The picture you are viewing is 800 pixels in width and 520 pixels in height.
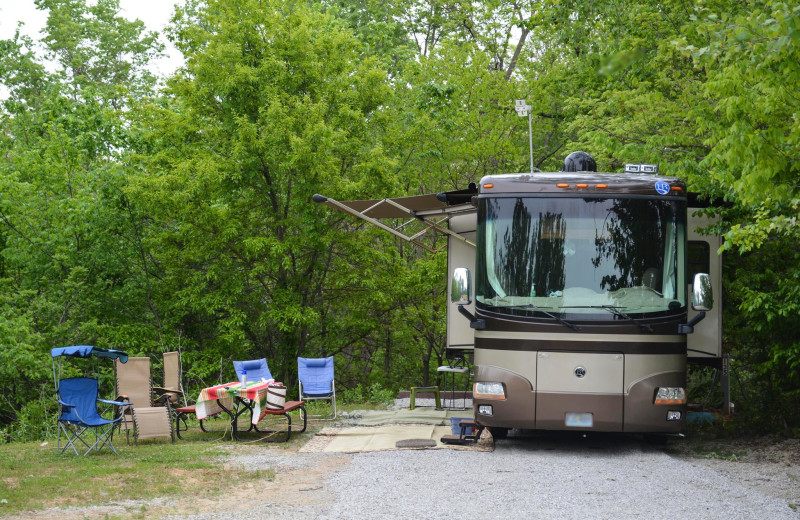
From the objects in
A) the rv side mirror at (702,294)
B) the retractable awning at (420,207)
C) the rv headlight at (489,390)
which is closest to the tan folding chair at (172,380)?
the retractable awning at (420,207)

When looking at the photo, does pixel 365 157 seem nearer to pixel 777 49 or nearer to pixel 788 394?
pixel 788 394

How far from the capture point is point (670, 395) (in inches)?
330

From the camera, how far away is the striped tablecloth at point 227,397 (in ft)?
32.9

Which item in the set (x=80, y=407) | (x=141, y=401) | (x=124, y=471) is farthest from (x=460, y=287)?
(x=141, y=401)

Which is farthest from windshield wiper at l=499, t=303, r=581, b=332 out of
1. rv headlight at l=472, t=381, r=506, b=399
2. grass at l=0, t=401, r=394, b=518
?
grass at l=0, t=401, r=394, b=518

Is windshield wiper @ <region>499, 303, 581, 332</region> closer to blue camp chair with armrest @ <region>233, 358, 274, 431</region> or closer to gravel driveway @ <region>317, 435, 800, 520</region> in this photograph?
gravel driveway @ <region>317, 435, 800, 520</region>

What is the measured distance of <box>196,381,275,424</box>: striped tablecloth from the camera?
10.0 m

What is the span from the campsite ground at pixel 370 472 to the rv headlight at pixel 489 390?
0.54 meters

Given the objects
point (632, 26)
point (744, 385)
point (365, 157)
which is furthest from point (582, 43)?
point (744, 385)

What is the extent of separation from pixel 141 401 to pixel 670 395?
230 inches

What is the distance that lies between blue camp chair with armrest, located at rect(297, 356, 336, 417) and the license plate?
4672 mm

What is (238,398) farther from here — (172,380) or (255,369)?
(255,369)

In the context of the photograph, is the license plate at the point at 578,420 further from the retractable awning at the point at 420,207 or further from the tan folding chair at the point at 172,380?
the tan folding chair at the point at 172,380

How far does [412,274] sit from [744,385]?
6.57 meters
